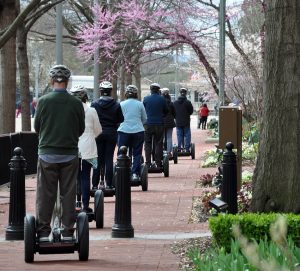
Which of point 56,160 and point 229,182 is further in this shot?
point 229,182

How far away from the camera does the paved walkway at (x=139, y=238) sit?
26.7ft

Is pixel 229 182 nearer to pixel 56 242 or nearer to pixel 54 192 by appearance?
pixel 54 192

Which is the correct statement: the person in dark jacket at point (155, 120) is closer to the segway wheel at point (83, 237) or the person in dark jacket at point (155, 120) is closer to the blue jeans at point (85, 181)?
the blue jeans at point (85, 181)

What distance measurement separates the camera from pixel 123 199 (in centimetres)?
974

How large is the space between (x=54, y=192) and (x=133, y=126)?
724 cm

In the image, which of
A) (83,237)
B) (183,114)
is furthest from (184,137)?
(83,237)

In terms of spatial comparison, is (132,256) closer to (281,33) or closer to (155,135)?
(281,33)

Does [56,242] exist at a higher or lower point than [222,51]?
lower

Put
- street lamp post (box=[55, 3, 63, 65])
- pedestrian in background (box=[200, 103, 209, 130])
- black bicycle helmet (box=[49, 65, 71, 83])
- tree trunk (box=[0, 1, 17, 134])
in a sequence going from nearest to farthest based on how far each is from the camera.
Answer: black bicycle helmet (box=[49, 65, 71, 83]) < street lamp post (box=[55, 3, 63, 65]) < tree trunk (box=[0, 1, 17, 134]) < pedestrian in background (box=[200, 103, 209, 130])

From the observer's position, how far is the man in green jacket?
8.22 m

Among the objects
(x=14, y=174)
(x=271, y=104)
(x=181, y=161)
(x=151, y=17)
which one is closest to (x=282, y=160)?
(x=271, y=104)

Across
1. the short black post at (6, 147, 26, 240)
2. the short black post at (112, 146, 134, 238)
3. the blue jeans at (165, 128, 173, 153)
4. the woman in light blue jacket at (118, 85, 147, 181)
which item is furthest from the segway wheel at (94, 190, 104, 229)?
the blue jeans at (165, 128, 173, 153)

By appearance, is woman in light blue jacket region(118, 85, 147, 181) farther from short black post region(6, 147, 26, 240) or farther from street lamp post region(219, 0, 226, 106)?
street lamp post region(219, 0, 226, 106)

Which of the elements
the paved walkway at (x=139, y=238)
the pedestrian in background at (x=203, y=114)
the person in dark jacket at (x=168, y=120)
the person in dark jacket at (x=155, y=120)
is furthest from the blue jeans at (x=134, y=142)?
the pedestrian in background at (x=203, y=114)
